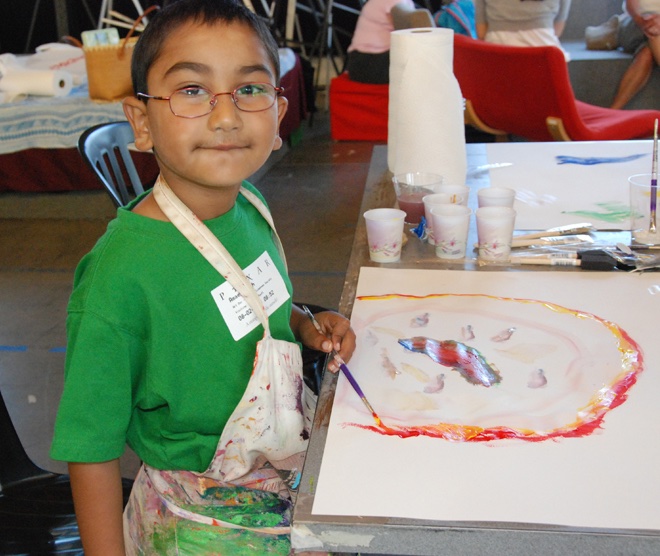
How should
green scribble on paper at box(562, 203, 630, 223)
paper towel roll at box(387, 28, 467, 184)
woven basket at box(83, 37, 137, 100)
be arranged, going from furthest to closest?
woven basket at box(83, 37, 137, 100) → paper towel roll at box(387, 28, 467, 184) → green scribble on paper at box(562, 203, 630, 223)

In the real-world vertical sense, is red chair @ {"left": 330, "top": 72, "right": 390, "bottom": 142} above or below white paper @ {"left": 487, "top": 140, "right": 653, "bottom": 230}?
below

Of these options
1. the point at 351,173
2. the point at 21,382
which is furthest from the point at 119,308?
the point at 351,173

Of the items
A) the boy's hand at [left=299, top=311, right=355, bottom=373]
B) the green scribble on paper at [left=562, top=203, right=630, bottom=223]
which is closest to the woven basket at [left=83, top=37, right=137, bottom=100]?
the green scribble on paper at [left=562, top=203, right=630, bottom=223]

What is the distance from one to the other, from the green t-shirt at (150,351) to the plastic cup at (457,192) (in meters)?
0.60

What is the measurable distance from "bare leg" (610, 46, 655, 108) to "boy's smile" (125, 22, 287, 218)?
4.48 m

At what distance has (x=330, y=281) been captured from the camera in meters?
3.35

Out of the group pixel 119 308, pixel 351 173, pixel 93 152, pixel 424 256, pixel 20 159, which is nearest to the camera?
pixel 119 308

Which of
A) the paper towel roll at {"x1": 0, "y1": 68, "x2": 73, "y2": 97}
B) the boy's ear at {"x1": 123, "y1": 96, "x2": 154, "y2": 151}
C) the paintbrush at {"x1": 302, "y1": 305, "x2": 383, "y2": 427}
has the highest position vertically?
the boy's ear at {"x1": 123, "y1": 96, "x2": 154, "y2": 151}

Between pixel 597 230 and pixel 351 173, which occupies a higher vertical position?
pixel 597 230

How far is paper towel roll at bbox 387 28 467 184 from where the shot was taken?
180cm

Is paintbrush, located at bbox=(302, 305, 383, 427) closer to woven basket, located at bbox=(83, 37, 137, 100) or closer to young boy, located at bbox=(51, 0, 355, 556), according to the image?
young boy, located at bbox=(51, 0, 355, 556)

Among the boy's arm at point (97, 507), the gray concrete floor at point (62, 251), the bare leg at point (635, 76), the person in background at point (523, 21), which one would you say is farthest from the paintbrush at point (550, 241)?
the bare leg at point (635, 76)

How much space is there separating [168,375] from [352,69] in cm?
478

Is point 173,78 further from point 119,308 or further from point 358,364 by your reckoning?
point 358,364
